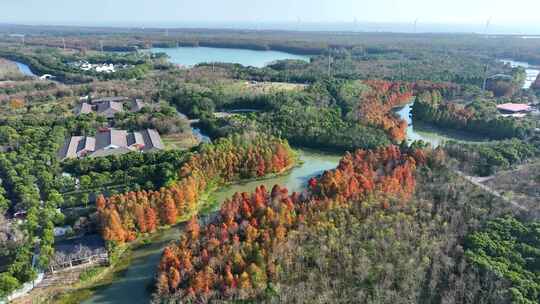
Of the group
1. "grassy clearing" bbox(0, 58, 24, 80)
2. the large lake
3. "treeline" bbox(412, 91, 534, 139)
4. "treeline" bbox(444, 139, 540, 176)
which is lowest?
"treeline" bbox(444, 139, 540, 176)

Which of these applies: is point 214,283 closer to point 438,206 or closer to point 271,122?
point 438,206

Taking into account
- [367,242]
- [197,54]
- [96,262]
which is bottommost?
[96,262]

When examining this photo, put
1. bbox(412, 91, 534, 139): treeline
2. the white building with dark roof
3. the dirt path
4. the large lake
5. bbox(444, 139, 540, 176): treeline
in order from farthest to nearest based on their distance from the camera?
the large lake
bbox(412, 91, 534, 139): treeline
the white building with dark roof
bbox(444, 139, 540, 176): treeline
the dirt path

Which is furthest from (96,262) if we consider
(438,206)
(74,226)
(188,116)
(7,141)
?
(188,116)

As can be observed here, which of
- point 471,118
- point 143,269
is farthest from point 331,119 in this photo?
point 143,269

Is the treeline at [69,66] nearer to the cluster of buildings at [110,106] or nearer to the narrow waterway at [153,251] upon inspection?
the cluster of buildings at [110,106]

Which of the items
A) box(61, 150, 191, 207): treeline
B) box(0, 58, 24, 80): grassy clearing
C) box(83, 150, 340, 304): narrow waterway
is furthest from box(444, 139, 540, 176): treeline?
box(0, 58, 24, 80): grassy clearing

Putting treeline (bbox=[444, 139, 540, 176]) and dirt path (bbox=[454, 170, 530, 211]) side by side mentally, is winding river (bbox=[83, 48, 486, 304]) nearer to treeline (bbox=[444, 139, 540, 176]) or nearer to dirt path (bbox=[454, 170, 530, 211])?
treeline (bbox=[444, 139, 540, 176])

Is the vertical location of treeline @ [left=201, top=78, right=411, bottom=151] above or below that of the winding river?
above
